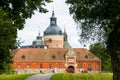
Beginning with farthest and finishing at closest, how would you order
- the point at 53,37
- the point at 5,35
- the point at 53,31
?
the point at 53,31
the point at 53,37
the point at 5,35

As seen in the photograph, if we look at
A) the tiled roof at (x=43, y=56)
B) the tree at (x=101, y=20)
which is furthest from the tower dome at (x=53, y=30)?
the tree at (x=101, y=20)

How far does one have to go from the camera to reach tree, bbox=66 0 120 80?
25.8m

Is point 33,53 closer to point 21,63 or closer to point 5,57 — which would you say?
point 21,63

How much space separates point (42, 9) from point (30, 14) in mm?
987

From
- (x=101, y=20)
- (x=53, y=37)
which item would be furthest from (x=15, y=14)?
(x=53, y=37)

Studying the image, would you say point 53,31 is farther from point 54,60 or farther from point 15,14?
point 15,14

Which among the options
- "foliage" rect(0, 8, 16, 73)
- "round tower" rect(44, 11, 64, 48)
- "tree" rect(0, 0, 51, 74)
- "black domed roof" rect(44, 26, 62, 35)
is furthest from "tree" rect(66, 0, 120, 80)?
"black domed roof" rect(44, 26, 62, 35)

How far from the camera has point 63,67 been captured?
11306 centimetres

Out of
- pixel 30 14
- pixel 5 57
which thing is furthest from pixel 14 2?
pixel 5 57

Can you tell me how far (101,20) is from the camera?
2769cm

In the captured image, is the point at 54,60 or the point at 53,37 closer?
the point at 54,60

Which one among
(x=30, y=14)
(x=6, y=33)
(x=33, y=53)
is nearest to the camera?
(x=6, y=33)

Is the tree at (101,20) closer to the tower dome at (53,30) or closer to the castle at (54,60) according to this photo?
the castle at (54,60)

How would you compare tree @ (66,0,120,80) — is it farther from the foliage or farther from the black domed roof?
the black domed roof
